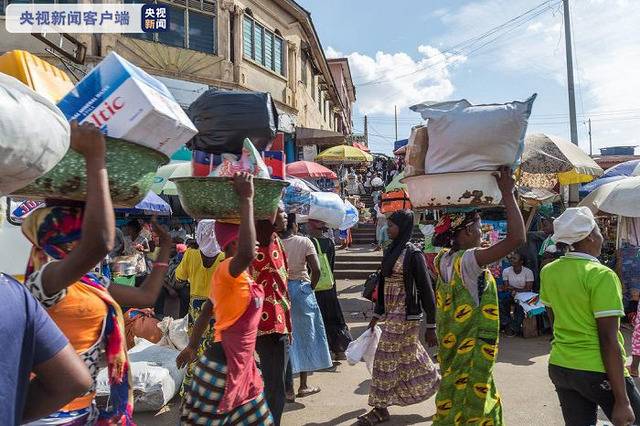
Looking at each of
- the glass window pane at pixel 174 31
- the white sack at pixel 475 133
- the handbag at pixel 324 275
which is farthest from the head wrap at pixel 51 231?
the glass window pane at pixel 174 31

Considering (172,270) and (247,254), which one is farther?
(172,270)

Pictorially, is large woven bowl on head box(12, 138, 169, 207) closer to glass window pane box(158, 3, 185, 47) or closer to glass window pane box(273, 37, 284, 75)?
glass window pane box(158, 3, 185, 47)

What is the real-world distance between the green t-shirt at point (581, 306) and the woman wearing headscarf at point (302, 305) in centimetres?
258

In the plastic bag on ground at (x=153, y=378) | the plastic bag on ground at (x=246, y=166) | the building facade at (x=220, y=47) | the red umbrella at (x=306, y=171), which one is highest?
the building facade at (x=220, y=47)

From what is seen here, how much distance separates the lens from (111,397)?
2039 mm

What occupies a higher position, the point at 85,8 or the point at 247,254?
the point at 85,8

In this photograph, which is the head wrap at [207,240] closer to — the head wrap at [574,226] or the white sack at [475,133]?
the white sack at [475,133]

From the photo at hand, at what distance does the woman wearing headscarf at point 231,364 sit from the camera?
2.71 meters

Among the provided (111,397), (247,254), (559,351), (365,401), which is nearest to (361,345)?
(365,401)

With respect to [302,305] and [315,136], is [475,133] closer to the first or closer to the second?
[302,305]

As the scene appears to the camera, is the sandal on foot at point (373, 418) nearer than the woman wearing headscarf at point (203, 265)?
Yes

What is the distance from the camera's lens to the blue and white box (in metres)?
1.78

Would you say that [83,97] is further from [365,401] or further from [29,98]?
[365,401]

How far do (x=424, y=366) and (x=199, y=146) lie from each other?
2.79 metres
